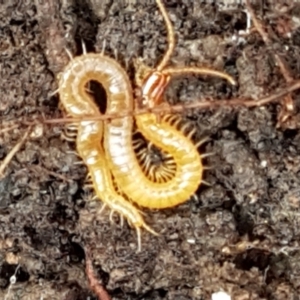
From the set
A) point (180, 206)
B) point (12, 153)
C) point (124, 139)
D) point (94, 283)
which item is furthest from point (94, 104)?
point (94, 283)

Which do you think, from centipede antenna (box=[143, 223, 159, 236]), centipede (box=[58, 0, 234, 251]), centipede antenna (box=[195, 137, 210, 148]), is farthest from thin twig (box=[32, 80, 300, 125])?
centipede antenna (box=[143, 223, 159, 236])

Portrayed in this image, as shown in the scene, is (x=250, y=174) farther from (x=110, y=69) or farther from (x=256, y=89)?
(x=110, y=69)

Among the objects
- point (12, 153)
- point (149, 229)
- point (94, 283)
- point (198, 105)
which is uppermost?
point (198, 105)

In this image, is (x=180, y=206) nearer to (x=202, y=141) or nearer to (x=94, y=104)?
(x=202, y=141)

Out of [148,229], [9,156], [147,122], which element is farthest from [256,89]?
[9,156]

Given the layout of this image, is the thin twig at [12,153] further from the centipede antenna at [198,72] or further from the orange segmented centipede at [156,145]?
the centipede antenna at [198,72]

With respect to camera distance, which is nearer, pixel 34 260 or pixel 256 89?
pixel 256 89
